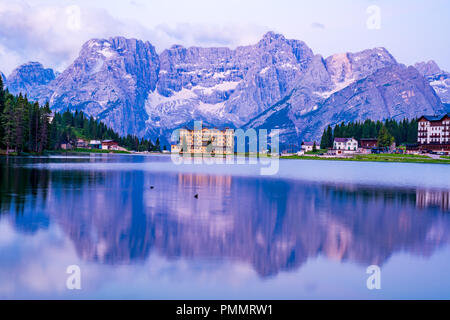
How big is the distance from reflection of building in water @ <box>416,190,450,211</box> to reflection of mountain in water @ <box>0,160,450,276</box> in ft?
1.64

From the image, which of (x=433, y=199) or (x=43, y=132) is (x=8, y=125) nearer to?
(x=43, y=132)

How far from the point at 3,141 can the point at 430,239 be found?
5030 inches

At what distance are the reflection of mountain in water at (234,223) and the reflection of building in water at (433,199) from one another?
499 mm

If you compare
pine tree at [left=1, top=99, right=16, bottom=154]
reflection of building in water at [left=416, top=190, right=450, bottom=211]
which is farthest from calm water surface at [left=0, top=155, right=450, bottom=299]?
pine tree at [left=1, top=99, right=16, bottom=154]

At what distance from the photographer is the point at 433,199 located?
50344mm

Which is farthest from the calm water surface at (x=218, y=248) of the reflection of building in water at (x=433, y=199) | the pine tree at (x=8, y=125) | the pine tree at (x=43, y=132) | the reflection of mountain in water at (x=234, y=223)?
the pine tree at (x=43, y=132)

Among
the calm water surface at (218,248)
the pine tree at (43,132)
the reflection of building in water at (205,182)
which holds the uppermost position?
the pine tree at (43,132)

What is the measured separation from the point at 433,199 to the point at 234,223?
102 ft

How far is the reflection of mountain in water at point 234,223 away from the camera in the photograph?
23094 millimetres

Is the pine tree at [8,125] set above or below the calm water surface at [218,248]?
above

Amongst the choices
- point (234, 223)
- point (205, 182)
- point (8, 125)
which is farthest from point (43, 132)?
point (234, 223)

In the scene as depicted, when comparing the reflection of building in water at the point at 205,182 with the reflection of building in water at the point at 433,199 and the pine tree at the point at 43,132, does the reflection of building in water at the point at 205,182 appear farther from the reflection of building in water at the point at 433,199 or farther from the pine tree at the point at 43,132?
the pine tree at the point at 43,132
